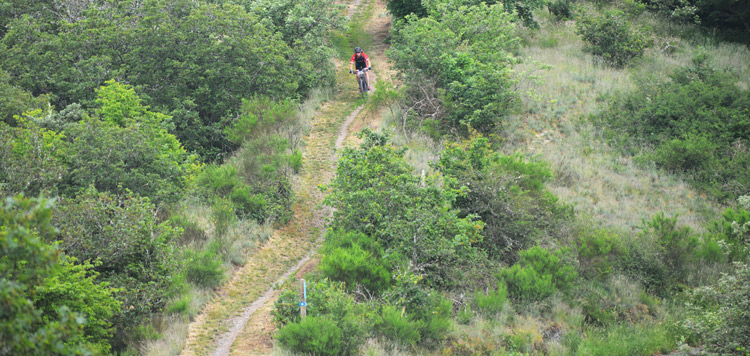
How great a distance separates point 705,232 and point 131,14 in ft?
70.6

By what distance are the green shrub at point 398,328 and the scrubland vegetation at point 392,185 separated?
0.04 m

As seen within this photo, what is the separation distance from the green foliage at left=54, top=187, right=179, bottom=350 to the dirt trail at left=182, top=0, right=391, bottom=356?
3.31 feet

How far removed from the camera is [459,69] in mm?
19219

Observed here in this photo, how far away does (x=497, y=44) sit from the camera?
20.8 m

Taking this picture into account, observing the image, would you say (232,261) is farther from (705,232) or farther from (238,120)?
(705,232)

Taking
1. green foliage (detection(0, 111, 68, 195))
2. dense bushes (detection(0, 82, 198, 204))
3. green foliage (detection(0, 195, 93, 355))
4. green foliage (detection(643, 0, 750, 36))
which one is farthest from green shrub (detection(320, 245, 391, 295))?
green foliage (detection(643, 0, 750, 36))

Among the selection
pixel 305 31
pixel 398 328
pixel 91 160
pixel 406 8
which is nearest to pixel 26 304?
pixel 398 328

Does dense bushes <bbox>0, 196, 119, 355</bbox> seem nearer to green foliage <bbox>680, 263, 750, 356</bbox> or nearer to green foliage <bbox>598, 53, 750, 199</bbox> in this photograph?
green foliage <bbox>680, 263, 750, 356</bbox>

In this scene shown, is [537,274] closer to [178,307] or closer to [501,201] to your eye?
[501,201]

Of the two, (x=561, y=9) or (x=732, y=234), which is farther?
(x=561, y=9)

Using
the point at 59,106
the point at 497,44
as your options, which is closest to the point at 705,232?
the point at 497,44

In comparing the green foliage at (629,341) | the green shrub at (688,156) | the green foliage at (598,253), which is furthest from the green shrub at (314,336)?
the green shrub at (688,156)

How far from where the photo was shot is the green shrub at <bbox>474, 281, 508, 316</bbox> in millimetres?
11133

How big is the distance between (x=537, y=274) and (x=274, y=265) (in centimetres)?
581
